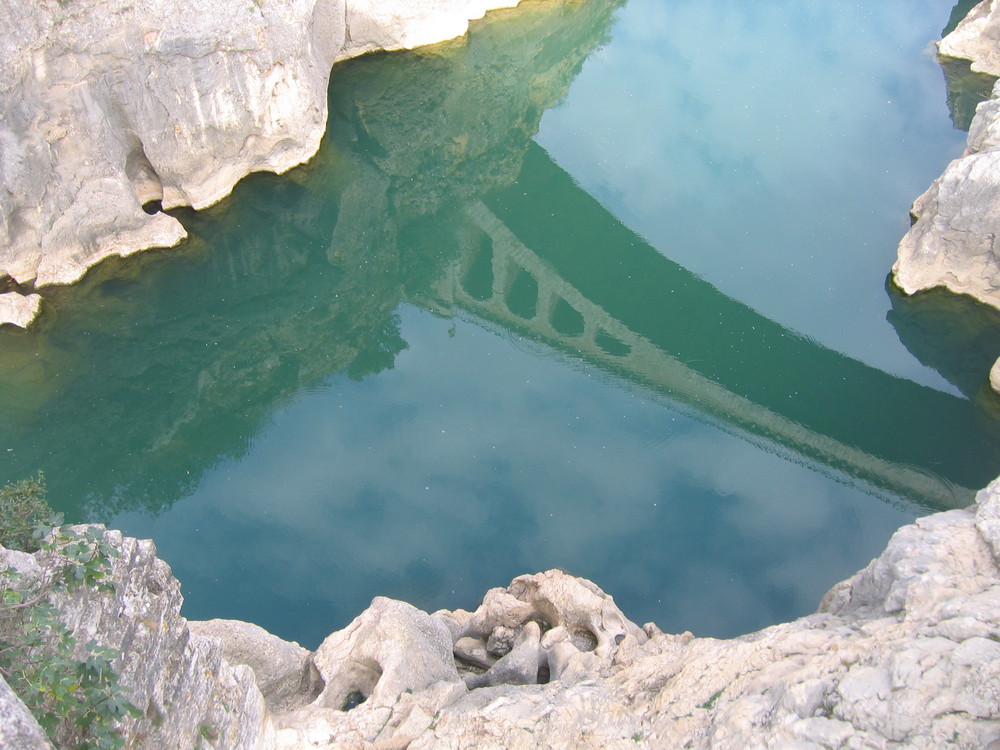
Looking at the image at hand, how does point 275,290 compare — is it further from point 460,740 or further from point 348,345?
point 460,740

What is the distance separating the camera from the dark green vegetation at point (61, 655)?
4250mm

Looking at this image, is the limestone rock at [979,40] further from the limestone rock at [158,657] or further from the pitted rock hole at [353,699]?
the limestone rock at [158,657]

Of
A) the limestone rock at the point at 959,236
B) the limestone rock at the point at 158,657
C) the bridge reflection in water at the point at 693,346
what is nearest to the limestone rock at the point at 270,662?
Answer: the limestone rock at the point at 158,657

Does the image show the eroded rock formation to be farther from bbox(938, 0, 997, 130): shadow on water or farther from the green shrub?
bbox(938, 0, 997, 130): shadow on water

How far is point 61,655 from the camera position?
4.36 meters

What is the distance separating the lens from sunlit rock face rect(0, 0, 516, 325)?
11.6m

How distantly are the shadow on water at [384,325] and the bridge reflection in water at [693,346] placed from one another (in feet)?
0.10

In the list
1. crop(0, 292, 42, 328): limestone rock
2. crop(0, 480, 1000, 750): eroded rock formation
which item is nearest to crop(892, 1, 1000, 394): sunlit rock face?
crop(0, 480, 1000, 750): eroded rock formation

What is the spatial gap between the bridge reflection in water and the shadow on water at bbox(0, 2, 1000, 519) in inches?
1.2

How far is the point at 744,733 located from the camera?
5312 millimetres

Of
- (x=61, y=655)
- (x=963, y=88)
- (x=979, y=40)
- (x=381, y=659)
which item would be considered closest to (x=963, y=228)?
(x=963, y=88)

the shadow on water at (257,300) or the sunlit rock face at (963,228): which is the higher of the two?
the sunlit rock face at (963,228)

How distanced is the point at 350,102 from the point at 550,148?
4.00 m

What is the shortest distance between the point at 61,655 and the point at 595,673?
14.2 ft
